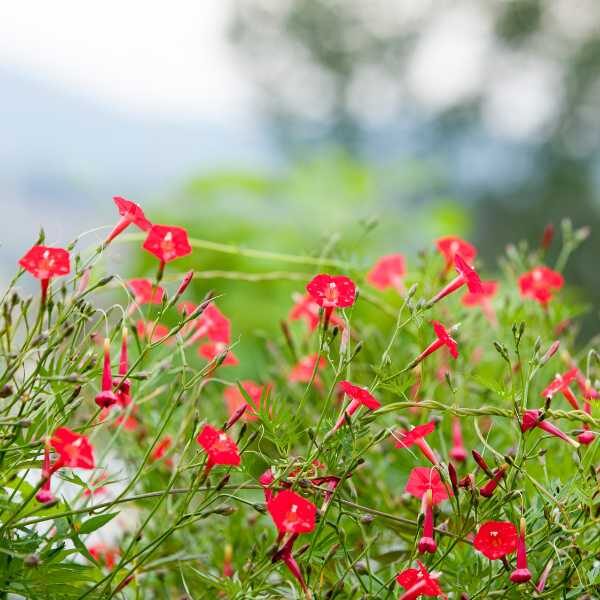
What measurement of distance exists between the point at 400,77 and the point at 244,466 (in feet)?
37.0

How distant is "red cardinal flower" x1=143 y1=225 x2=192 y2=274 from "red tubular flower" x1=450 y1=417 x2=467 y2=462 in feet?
1.30

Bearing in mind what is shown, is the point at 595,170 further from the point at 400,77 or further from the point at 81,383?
the point at 81,383

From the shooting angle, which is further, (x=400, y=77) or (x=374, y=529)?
(x=400, y=77)

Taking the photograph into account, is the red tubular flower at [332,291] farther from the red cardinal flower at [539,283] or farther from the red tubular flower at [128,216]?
the red cardinal flower at [539,283]

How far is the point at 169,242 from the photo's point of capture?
0.88 meters

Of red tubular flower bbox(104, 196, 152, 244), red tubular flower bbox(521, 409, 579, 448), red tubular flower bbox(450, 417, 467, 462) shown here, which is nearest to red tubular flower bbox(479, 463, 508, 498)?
red tubular flower bbox(521, 409, 579, 448)

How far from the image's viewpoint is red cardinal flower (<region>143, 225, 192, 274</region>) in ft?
2.84

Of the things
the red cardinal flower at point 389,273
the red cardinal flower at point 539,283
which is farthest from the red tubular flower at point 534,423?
the red cardinal flower at point 389,273

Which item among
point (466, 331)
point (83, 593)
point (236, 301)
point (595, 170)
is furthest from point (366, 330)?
point (595, 170)

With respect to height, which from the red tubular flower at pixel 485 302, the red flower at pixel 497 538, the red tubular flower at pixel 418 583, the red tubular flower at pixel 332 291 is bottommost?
the red tubular flower at pixel 418 583

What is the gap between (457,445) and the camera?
3.61ft

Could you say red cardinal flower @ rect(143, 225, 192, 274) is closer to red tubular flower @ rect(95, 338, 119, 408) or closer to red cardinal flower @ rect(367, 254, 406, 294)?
red tubular flower @ rect(95, 338, 119, 408)

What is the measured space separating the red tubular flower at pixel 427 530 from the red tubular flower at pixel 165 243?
0.99 ft

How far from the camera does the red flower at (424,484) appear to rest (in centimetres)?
84
